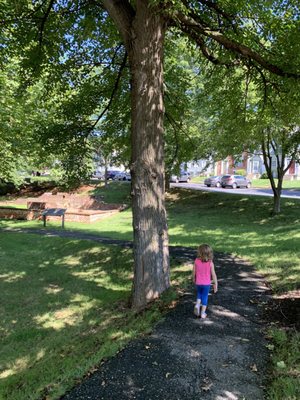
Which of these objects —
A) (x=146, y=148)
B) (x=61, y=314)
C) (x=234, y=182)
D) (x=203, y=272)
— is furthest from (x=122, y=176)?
(x=203, y=272)

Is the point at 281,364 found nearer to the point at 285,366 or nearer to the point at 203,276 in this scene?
the point at 285,366

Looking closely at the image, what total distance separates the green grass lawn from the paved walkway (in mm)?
242

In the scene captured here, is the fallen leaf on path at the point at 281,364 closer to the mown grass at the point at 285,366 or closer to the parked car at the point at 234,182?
the mown grass at the point at 285,366

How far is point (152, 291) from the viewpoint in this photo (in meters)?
6.75

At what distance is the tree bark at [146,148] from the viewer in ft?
21.7

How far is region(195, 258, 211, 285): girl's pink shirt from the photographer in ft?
19.0

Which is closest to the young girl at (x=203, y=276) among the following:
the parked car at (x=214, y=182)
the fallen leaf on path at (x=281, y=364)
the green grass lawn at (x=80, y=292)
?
the green grass lawn at (x=80, y=292)

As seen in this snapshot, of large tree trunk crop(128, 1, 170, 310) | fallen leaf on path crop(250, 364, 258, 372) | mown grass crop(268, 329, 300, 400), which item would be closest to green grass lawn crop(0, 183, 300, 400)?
mown grass crop(268, 329, 300, 400)

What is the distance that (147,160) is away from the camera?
668 centimetres

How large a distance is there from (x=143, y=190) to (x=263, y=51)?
165 inches

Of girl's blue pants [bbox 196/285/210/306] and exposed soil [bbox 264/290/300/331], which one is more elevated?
girl's blue pants [bbox 196/285/210/306]

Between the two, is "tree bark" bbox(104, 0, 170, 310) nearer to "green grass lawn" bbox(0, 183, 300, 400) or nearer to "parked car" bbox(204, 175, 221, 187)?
"green grass lawn" bbox(0, 183, 300, 400)

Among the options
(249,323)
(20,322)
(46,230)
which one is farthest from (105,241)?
(249,323)

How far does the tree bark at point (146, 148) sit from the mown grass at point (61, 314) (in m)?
0.61
